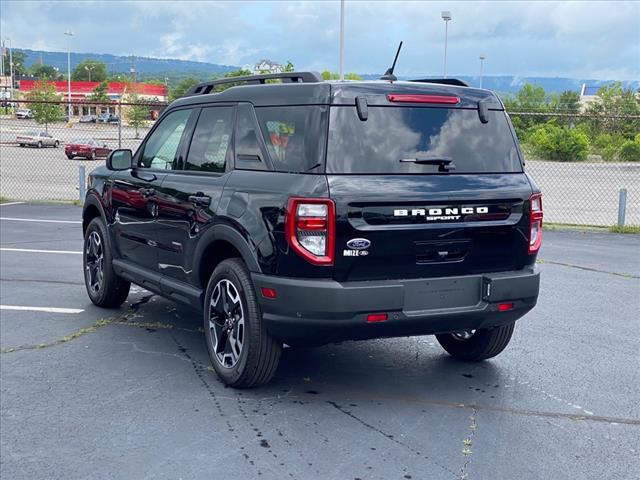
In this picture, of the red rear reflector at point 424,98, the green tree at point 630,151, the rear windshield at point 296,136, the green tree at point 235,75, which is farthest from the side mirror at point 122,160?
the green tree at point 630,151

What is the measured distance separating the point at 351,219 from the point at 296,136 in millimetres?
671

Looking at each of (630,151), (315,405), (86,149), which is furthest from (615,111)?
(315,405)

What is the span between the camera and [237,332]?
16.7ft

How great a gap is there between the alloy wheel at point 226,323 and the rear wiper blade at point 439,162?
1.38 m

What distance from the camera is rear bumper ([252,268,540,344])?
450 centimetres

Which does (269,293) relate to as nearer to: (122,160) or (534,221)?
(534,221)

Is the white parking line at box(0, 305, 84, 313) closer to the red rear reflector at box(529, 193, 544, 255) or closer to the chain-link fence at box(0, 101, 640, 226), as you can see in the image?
the red rear reflector at box(529, 193, 544, 255)

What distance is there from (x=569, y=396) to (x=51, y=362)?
12.1 ft

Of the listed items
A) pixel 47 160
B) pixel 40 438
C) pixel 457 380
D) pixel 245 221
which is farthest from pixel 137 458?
pixel 47 160

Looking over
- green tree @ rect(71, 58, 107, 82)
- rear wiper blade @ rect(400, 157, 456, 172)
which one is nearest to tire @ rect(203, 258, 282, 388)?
rear wiper blade @ rect(400, 157, 456, 172)

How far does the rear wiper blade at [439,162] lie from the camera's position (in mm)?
4805

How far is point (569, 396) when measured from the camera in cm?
516

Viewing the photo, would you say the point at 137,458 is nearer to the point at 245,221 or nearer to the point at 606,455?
the point at 245,221

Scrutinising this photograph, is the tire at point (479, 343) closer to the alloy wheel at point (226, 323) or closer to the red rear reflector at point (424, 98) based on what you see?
the alloy wheel at point (226, 323)
